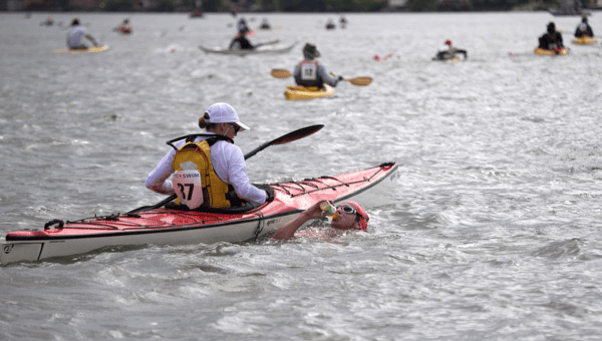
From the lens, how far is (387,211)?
338 inches

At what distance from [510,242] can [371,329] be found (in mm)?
2497

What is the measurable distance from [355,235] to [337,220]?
0.26 meters

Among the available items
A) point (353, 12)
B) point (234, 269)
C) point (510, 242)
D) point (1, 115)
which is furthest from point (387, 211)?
point (353, 12)

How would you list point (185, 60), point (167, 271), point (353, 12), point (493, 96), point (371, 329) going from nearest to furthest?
point (371, 329) < point (167, 271) < point (493, 96) < point (185, 60) < point (353, 12)

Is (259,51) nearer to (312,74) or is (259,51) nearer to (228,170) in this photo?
(312,74)

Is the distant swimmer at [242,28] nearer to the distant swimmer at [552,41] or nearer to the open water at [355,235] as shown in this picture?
the distant swimmer at [552,41]

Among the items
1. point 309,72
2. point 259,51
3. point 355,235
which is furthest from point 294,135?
point 259,51

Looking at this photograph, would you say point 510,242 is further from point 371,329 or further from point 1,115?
point 1,115

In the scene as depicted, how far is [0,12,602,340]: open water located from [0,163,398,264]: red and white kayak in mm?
137

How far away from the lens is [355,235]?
24.2 ft

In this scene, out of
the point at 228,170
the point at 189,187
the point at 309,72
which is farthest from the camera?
the point at 309,72

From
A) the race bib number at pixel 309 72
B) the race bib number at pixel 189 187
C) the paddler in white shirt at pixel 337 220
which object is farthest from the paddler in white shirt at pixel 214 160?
the race bib number at pixel 309 72

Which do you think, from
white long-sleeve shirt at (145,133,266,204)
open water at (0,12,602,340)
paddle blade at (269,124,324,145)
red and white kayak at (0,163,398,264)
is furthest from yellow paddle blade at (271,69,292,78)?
white long-sleeve shirt at (145,133,266,204)

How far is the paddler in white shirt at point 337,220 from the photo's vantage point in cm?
693
